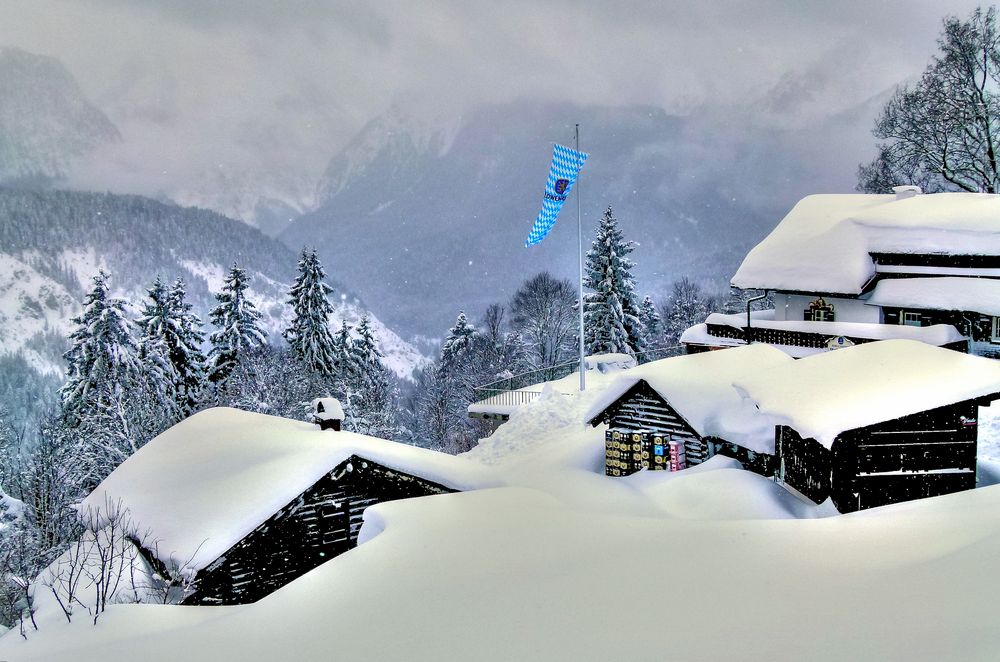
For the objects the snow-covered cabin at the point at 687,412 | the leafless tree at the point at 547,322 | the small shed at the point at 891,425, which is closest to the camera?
the small shed at the point at 891,425

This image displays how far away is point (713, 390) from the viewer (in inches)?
708

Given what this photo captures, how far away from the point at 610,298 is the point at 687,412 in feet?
89.6

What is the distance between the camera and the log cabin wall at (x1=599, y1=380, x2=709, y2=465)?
18484 mm

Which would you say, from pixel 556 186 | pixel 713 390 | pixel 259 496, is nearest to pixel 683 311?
pixel 556 186

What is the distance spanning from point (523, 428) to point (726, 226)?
134 m

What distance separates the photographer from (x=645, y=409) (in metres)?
19.3

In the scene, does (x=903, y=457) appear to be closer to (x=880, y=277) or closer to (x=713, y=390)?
(x=713, y=390)

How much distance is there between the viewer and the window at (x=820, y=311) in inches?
1135

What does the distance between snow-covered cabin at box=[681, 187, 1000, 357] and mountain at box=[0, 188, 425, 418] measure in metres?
95.4

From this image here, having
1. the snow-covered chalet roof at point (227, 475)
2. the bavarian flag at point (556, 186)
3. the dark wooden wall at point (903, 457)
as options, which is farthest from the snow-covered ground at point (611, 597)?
the bavarian flag at point (556, 186)

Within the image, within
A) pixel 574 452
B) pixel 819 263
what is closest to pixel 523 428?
pixel 574 452

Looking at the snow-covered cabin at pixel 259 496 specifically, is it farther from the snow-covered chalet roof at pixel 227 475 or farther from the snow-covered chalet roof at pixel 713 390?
the snow-covered chalet roof at pixel 713 390

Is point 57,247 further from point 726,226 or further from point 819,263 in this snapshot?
point 819,263

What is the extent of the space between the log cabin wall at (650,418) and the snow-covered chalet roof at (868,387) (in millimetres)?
3602
